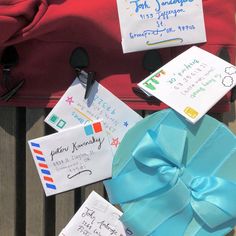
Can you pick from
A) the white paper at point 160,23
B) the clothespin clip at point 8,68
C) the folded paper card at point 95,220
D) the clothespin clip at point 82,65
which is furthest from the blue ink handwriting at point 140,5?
the folded paper card at point 95,220

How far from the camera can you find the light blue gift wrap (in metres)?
0.68

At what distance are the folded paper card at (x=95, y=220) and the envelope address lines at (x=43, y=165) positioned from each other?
Answer: 0.23 feet

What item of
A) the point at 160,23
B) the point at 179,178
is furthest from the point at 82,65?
the point at 179,178

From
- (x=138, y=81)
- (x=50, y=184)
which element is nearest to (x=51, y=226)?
(x=50, y=184)

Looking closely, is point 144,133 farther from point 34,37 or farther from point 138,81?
point 34,37

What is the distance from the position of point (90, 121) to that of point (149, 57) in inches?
6.1

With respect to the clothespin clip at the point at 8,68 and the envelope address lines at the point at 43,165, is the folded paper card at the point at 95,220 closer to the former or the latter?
the envelope address lines at the point at 43,165

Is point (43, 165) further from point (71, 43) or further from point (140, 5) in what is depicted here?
point (140, 5)

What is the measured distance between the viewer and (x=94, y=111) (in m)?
0.79

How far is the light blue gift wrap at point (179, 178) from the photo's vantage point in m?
0.68

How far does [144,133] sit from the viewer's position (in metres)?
0.72

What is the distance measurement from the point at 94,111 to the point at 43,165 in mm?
135

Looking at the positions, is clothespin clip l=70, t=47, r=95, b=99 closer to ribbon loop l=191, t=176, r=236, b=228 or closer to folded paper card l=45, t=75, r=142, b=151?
folded paper card l=45, t=75, r=142, b=151

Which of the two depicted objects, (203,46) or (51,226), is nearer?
(203,46)
